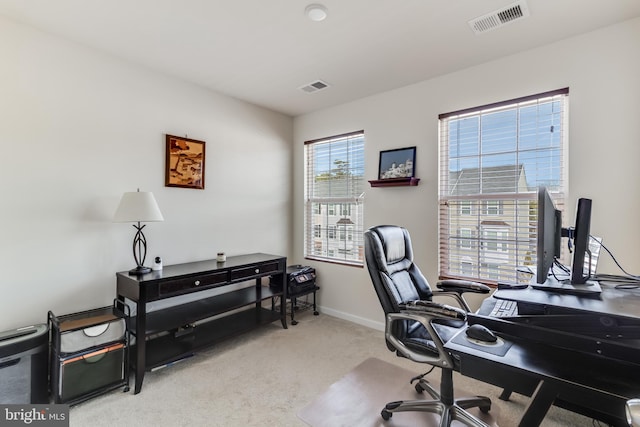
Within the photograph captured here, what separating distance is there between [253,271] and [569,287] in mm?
2456

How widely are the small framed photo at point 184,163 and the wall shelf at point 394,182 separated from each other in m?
1.82

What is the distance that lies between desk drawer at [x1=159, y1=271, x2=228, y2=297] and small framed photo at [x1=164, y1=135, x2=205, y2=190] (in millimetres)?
981

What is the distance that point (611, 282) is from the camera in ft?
5.47

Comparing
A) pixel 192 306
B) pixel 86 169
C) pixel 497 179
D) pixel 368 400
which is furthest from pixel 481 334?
pixel 86 169

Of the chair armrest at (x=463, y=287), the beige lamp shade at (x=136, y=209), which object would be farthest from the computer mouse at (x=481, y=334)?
the beige lamp shade at (x=136, y=209)

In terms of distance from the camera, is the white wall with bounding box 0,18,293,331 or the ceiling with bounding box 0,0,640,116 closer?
the ceiling with bounding box 0,0,640,116

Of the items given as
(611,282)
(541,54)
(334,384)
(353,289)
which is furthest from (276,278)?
(541,54)

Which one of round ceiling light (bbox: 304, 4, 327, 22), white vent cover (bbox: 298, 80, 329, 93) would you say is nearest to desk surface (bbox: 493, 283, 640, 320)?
round ceiling light (bbox: 304, 4, 327, 22)

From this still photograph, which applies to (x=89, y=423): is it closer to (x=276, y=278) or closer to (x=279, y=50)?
(x=276, y=278)

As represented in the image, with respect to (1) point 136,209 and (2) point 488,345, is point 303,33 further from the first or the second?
(2) point 488,345

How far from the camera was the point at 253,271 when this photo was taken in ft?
9.97

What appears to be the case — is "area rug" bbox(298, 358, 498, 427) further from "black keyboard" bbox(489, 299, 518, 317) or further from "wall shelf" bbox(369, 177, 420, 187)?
"wall shelf" bbox(369, 177, 420, 187)

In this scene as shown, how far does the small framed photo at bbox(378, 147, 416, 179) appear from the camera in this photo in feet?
10.2

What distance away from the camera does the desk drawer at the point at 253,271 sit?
9.43 ft
